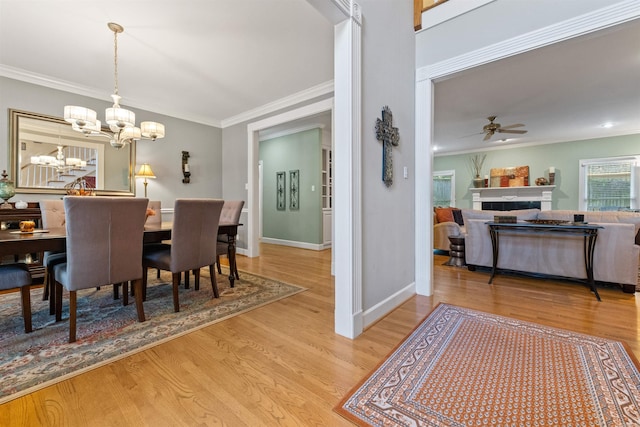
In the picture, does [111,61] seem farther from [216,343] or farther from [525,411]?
[525,411]

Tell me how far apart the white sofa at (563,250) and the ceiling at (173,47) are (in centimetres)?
297

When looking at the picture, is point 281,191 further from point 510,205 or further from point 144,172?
point 510,205

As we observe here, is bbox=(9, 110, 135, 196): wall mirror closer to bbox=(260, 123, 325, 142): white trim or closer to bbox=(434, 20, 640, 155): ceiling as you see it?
bbox=(260, 123, 325, 142): white trim

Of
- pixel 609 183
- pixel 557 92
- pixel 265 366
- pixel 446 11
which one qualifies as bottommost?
pixel 265 366

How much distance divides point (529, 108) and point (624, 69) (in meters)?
1.42

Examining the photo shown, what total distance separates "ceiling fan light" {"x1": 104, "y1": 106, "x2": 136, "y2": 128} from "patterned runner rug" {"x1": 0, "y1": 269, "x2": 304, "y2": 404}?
66.7 inches

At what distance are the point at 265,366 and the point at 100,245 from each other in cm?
140

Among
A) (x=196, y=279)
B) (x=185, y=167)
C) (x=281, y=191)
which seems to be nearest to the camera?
(x=196, y=279)

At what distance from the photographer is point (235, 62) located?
3.15m

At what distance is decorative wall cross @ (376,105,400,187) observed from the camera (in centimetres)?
212

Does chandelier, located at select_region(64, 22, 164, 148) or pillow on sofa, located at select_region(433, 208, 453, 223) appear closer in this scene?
chandelier, located at select_region(64, 22, 164, 148)

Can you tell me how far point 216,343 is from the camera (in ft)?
5.83

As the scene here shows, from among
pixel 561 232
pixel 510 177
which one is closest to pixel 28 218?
pixel 561 232

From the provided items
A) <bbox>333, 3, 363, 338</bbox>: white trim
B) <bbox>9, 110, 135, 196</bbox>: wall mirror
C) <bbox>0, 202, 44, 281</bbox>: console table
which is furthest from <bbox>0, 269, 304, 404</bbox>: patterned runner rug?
<bbox>9, 110, 135, 196</bbox>: wall mirror
